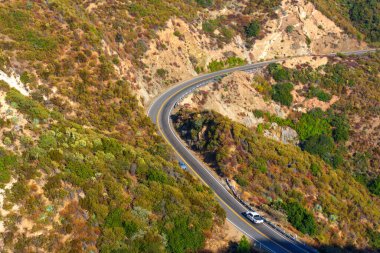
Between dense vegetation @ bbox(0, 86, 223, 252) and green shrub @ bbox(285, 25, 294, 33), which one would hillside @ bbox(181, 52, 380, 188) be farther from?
dense vegetation @ bbox(0, 86, 223, 252)

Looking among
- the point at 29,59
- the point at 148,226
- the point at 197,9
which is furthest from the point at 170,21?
the point at 148,226

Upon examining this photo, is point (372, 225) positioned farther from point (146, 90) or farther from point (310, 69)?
point (146, 90)

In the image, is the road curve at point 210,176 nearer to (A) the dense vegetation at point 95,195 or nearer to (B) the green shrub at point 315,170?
(A) the dense vegetation at point 95,195

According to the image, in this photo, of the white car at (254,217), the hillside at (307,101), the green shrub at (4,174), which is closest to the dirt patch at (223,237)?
the white car at (254,217)

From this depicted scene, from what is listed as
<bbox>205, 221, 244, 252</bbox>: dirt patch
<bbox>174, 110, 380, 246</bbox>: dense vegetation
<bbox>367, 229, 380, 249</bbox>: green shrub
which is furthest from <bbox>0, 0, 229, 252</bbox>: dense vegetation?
<bbox>367, 229, 380, 249</bbox>: green shrub

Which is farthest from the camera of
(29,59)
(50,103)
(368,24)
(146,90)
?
(368,24)

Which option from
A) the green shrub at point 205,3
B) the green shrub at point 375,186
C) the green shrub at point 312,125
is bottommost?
the green shrub at point 375,186
